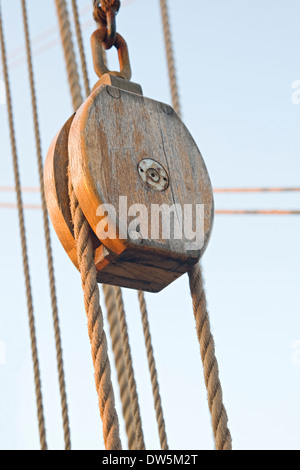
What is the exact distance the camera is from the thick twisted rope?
74cm

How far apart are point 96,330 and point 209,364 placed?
0.12 meters

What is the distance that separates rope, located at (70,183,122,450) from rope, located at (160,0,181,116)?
0.69 m

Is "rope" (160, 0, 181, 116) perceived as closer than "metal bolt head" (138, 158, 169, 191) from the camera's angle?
No

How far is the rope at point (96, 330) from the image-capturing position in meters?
0.70

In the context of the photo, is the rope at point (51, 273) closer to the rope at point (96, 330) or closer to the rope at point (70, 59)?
the rope at point (70, 59)

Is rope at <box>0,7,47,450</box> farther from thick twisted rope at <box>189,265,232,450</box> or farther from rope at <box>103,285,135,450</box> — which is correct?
thick twisted rope at <box>189,265,232,450</box>

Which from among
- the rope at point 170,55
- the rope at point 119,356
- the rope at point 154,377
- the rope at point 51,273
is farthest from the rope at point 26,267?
the rope at point 170,55

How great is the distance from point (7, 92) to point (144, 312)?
2.52ft

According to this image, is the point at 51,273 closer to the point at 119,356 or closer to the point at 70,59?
the point at 119,356

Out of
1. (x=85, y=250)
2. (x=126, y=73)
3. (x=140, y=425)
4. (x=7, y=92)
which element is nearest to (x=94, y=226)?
(x=85, y=250)

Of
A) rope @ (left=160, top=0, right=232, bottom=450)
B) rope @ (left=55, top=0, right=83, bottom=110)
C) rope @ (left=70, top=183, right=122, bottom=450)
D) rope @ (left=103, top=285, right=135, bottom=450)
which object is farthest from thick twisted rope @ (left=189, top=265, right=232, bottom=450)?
rope @ (left=55, top=0, right=83, bottom=110)

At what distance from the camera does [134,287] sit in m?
0.86
